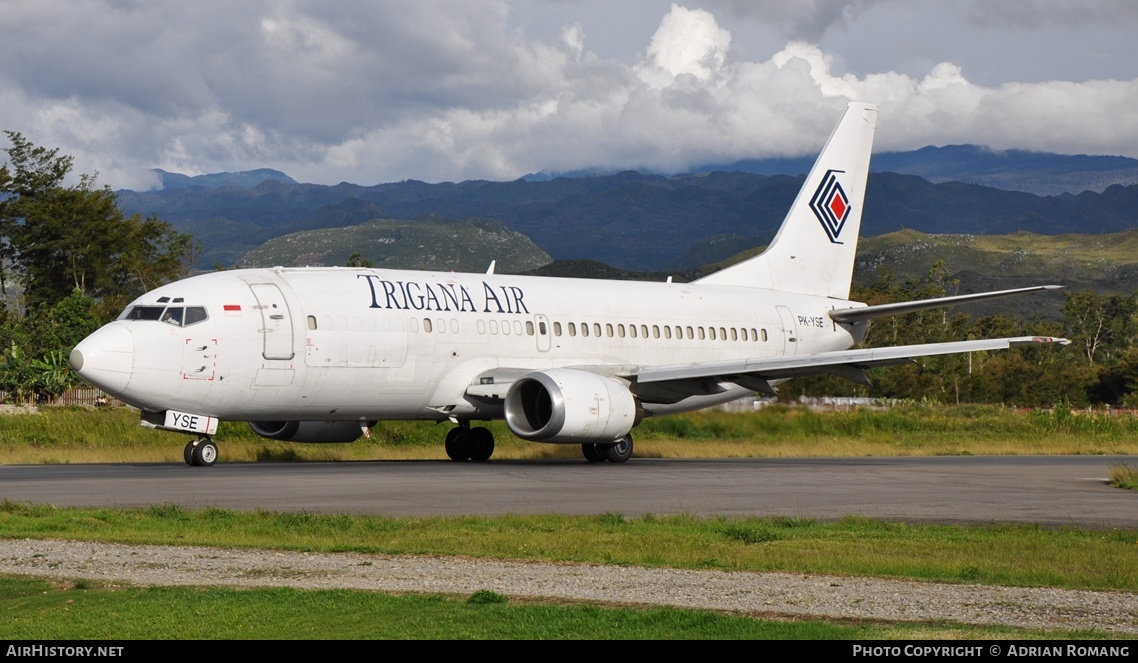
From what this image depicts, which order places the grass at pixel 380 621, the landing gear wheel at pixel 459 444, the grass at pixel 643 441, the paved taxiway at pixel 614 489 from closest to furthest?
the grass at pixel 380 621
the paved taxiway at pixel 614 489
the landing gear wheel at pixel 459 444
the grass at pixel 643 441

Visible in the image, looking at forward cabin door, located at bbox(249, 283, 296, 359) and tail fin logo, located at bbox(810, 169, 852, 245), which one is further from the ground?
tail fin logo, located at bbox(810, 169, 852, 245)

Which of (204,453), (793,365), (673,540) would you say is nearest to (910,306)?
(793,365)

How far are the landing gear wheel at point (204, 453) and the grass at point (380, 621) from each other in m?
15.2

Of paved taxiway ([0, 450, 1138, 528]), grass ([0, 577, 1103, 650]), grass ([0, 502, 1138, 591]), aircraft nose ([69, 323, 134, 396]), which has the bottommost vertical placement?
paved taxiway ([0, 450, 1138, 528])

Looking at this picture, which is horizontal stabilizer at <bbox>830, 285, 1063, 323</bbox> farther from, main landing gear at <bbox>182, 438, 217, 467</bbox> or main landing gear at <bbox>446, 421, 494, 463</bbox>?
main landing gear at <bbox>182, 438, 217, 467</bbox>

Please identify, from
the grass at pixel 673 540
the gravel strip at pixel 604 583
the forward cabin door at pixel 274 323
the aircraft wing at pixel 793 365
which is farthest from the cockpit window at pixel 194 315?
the gravel strip at pixel 604 583

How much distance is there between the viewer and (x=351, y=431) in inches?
1148

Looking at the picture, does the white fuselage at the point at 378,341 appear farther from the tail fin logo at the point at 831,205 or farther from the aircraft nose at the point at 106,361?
the tail fin logo at the point at 831,205

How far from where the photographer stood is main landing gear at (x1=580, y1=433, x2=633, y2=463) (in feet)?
94.7

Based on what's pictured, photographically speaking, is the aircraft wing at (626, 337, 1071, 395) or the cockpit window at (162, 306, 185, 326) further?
the aircraft wing at (626, 337, 1071, 395)

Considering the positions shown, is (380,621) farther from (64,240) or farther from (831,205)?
(64,240)

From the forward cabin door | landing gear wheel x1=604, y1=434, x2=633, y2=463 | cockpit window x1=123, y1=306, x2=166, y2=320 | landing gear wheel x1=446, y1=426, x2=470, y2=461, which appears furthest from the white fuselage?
landing gear wheel x1=446, y1=426, x2=470, y2=461

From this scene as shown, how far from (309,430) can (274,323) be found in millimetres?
4216

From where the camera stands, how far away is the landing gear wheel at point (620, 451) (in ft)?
94.7
